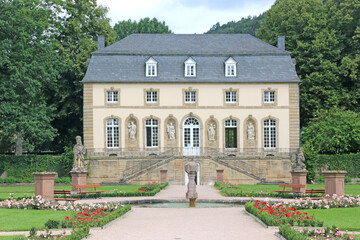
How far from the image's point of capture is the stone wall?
136 ft

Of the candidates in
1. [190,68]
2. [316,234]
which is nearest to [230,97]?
[190,68]

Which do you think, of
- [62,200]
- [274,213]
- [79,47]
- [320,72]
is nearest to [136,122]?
[79,47]

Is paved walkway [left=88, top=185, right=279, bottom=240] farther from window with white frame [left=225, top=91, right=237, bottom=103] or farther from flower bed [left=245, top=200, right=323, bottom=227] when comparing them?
window with white frame [left=225, top=91, right=237, bottom=103]

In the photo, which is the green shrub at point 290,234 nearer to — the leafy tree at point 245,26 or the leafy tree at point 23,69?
the leafy tree at point 23,69

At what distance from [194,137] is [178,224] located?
98.3 feet

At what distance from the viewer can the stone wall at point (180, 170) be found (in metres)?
41.3

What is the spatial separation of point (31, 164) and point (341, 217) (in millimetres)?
30063

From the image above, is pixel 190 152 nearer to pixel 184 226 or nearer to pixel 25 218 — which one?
pixel 25 218

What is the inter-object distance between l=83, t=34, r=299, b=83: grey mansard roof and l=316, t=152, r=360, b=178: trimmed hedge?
A: 6252 millimetres

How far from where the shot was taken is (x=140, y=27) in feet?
226

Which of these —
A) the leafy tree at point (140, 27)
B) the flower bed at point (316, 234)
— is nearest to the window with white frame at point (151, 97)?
the leafy tree at point (140, 27)

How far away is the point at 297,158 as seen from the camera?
3175 cm

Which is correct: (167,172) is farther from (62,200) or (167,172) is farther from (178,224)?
(178,224)

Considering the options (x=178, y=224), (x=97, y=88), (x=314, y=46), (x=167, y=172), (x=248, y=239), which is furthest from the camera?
(x=314, y=46)
